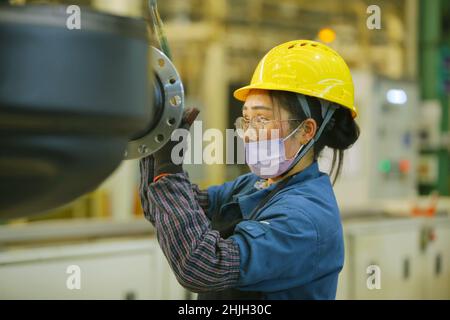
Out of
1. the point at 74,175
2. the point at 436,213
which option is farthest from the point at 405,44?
the point at 74,175

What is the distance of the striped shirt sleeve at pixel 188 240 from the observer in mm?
676

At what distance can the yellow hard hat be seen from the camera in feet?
→ 2.24

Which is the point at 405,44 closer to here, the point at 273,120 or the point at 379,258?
the point at 379,258

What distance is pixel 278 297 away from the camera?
76 centimetres

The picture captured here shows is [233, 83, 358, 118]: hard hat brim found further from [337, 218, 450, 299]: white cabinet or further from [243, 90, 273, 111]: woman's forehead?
[337, 218, 450, 299]: white cabinet

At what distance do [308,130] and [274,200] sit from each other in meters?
0.10

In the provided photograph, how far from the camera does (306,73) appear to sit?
68 centimetres

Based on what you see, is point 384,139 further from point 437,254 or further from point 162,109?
point 162,109

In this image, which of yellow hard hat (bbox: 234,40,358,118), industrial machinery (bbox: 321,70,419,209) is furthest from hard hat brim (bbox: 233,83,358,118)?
industrial machinery (bbox: 321,70,419,209)

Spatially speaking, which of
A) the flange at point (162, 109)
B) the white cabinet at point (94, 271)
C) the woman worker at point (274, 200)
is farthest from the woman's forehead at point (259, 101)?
the white cabinet at point (94, 271)

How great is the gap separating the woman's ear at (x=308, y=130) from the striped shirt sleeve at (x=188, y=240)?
16 cm

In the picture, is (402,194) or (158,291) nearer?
(158,291)

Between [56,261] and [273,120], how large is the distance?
3.97 feet

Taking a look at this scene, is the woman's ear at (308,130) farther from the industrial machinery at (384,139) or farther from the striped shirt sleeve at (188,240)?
the industrial machinery at (384,139)
